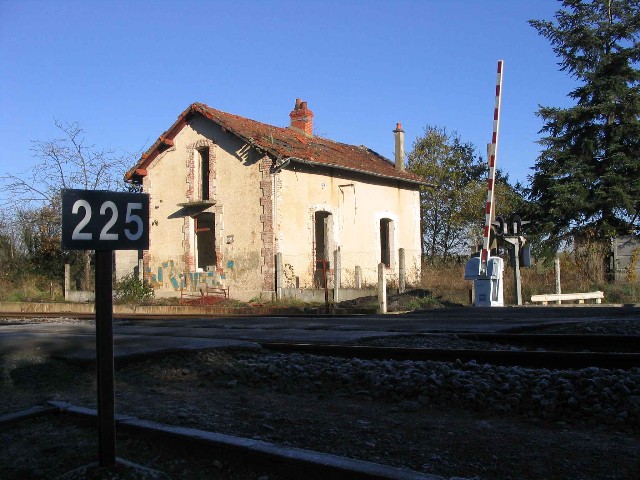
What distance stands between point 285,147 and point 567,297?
37.9 ft

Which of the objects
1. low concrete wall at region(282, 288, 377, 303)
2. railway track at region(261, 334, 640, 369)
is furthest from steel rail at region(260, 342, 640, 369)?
low concrete wall at region(282, 288, 377, 303)

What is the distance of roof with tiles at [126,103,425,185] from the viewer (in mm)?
24438

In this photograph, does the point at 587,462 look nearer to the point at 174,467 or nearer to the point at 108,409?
the point at 174,467

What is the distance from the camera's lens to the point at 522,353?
6.35 meters

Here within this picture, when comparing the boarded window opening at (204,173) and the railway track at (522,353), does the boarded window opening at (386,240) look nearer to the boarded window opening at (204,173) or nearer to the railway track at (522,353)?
the boarded window opening at (204,173)

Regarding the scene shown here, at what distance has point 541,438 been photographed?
4.14 metres

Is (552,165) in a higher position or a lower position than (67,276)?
higher

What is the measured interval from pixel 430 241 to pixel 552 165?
1320 cm

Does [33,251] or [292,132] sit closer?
[292,132]

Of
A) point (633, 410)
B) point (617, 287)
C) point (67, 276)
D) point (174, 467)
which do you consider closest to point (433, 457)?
point (174, 467)

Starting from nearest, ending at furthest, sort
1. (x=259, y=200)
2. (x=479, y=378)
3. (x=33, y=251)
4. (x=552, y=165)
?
(x=479, y=378), (x=259, y=200), (x=552, y=165), (x=33, y=251)

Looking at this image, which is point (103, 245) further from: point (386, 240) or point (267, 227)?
point (386, 240)

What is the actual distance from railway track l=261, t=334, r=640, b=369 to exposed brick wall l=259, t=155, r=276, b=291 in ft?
50.1

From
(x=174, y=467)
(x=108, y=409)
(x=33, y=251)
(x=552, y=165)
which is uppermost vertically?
(x=552, y=165)
